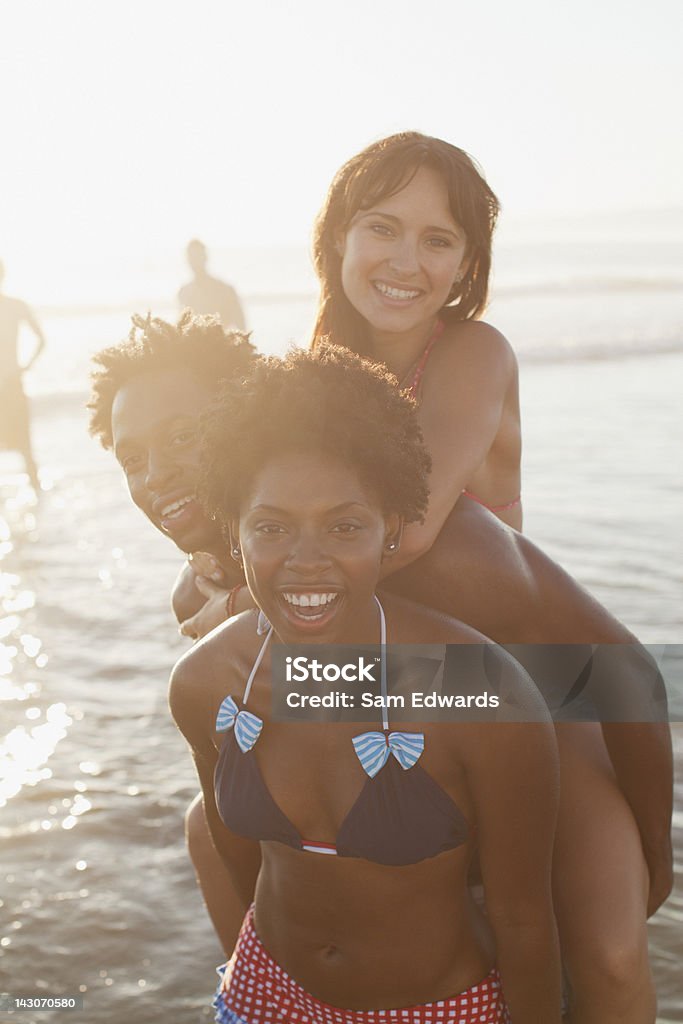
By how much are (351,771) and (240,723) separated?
23 centimetres

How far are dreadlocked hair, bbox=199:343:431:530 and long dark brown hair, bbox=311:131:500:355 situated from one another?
0.85 m

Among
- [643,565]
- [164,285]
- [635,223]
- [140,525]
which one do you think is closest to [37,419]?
[140,525]

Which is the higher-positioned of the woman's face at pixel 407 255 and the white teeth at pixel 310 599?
the woman's face at pixel 407 255

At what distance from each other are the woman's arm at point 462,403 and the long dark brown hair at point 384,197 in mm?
209

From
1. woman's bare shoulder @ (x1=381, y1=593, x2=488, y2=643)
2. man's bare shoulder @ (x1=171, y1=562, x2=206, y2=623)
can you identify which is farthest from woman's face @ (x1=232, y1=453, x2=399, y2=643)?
man's bare shoulder @ (x1=171, y1=562, x2=206, y2=623)

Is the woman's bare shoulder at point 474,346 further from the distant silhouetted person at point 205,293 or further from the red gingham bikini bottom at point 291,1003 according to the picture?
the distant silhouetted person at point 205,293

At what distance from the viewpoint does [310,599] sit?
6.01 feet

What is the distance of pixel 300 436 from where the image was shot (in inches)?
73.2

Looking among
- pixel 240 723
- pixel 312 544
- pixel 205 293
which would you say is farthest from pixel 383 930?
pixel 205 293

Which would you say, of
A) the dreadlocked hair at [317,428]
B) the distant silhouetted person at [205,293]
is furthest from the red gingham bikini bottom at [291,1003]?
the distant silhouetted person at [205,293]

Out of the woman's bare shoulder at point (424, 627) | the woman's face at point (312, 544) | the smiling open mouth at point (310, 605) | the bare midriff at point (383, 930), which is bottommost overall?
the bare midriff at point (383, 930)

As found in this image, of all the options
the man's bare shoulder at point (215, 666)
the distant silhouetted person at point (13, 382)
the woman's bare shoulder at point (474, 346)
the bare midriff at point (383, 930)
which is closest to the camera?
the bare midriff at point (383, 930)

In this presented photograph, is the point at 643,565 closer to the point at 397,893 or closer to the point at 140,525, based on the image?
the point at 140,525

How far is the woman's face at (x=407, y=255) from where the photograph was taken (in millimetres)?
2666
